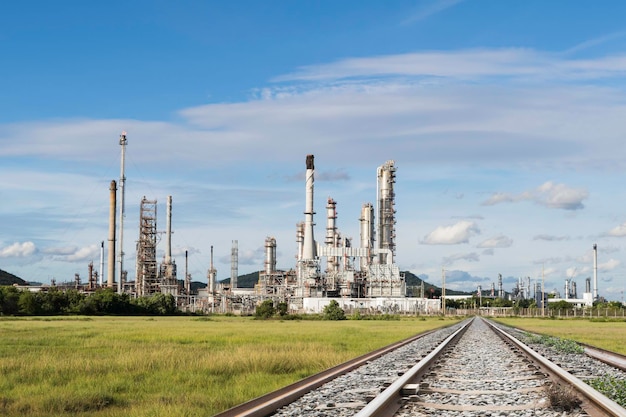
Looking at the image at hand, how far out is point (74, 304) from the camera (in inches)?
4163

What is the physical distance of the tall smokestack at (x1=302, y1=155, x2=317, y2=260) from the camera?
12900cm

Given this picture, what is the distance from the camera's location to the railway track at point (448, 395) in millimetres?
9867

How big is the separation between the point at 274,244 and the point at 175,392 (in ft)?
→ 451

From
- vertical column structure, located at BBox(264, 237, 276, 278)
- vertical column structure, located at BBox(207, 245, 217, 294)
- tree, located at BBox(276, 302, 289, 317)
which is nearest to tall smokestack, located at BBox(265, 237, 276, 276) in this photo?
vertical column structure, located at BBox(264, 237, 276, 278)

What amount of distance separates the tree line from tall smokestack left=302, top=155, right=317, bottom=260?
87.6 ft

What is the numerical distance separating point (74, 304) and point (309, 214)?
136 feet

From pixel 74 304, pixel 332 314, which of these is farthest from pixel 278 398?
pixel 74 304

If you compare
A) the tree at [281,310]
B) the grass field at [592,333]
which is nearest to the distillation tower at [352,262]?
the tree at [281,310]

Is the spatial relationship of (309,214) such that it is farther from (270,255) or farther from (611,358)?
(611,358)

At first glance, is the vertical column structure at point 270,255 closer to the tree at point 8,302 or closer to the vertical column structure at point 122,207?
the vertical column structure at point 122,207

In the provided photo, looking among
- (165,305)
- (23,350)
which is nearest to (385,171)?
(165,305)

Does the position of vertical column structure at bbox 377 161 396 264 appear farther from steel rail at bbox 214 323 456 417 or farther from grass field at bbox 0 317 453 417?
steel rail at bbox 214 323 456 417

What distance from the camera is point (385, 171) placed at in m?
139

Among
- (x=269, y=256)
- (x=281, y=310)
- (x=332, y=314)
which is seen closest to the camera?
(x=332, y=314)
